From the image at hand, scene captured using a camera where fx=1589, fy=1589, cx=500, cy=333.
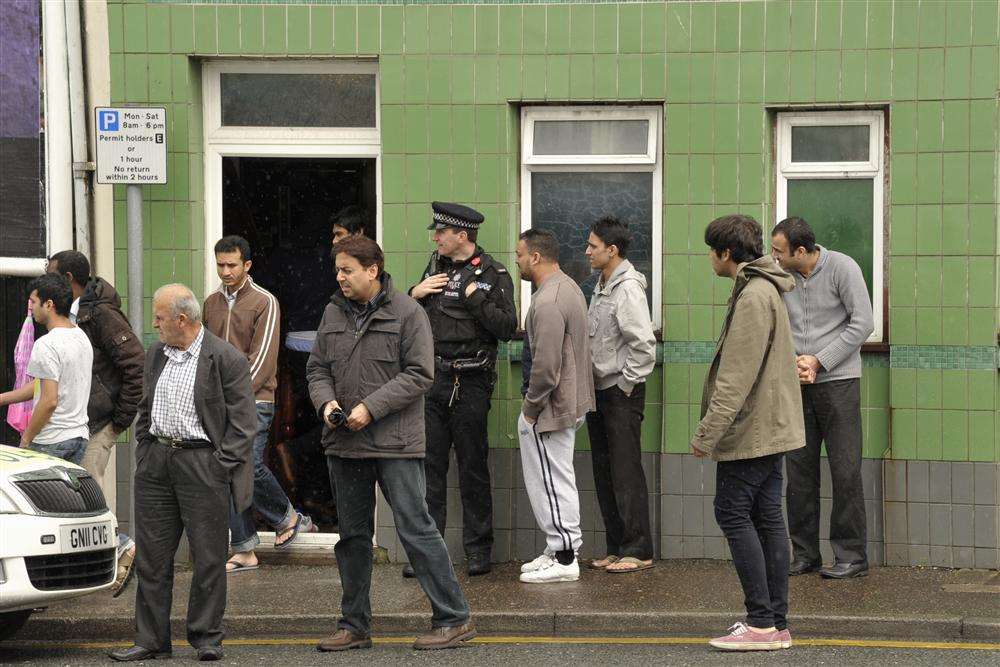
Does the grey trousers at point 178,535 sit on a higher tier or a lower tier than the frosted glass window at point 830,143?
lower

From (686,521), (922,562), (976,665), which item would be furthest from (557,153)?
(976,665)

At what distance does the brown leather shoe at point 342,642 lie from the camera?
26.1ft

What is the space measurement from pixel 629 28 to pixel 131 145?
3.27 meters

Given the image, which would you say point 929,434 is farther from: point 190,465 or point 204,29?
point 204,29

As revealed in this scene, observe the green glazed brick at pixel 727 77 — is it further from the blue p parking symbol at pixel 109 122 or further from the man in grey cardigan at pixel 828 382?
the blue p parking symbol at pixel 109 122

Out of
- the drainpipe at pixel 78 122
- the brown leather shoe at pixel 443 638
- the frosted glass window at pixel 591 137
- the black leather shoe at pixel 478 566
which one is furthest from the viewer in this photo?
the drainpipe at pixel 78 122

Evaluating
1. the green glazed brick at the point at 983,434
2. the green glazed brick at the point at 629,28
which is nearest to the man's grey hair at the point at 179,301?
the green glazed brick at the point at 629,28

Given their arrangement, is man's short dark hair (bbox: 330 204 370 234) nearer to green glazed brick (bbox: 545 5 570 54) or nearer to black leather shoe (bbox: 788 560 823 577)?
green glazed brick (bbox: 545 5 570 54)

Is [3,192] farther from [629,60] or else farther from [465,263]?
[629,60]

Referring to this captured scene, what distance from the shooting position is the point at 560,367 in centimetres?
934

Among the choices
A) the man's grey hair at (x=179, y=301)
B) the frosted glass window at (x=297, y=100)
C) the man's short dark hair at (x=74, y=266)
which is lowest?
the man's grey hair at (x=179, y=301)

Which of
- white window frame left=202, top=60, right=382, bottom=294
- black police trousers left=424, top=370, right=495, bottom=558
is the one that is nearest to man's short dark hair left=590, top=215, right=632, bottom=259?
black police trousers left=424, top=370, right=495, bottom=558

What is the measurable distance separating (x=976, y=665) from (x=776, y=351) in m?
1.78

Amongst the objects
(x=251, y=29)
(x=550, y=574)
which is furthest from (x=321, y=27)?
(x=550, y=574)
